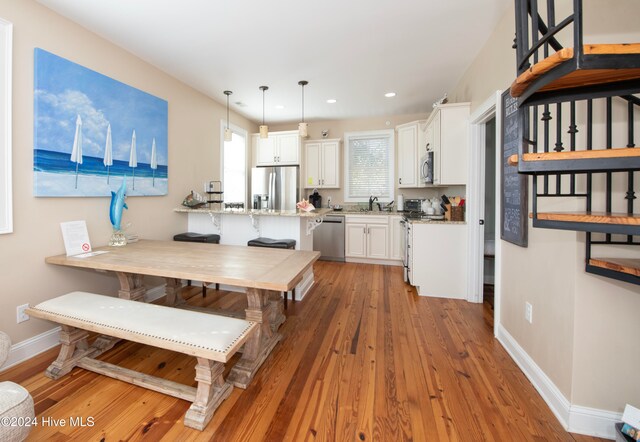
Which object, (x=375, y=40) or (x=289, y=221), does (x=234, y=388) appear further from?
(x=375, y=40)

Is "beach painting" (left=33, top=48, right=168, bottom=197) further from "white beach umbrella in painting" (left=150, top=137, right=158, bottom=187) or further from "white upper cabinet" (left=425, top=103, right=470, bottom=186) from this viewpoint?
"white upper cabinet" (left=425, top=103, right=470, bottom=186)

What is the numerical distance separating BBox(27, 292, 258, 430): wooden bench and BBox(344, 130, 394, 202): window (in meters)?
4.11

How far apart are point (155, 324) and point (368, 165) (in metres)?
4.55

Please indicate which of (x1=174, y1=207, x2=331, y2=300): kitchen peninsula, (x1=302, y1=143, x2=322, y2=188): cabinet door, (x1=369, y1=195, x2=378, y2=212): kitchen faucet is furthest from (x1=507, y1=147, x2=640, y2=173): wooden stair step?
(x1=302, y1=143, x2=322, y2=188): cabinet door

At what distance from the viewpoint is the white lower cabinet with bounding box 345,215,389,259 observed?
4680 mm

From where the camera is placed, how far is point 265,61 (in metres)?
2.99

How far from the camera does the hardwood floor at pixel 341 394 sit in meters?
1.37

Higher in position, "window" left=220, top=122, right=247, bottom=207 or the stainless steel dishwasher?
"window" left=220, top=122, right=247, bottom=207

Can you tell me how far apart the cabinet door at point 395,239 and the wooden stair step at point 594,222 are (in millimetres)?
3419

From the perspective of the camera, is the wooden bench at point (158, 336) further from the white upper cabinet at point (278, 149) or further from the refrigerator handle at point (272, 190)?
the white upper cabinet at point (278, 149)

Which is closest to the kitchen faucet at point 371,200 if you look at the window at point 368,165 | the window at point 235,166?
the window at point 368,165

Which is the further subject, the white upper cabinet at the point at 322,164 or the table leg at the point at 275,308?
the white upper cabinet at the point at 322,164

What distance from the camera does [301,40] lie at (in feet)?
8.47

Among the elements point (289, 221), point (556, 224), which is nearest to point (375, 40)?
point (289, 221)
